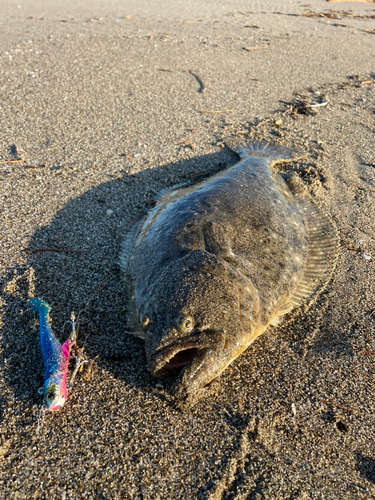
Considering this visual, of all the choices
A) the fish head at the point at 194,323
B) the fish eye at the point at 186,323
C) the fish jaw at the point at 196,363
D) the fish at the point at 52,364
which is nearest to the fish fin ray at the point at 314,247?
the fish head at the point at 194,323

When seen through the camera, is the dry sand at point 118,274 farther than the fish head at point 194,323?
No

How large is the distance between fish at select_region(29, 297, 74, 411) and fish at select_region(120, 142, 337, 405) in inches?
20.7

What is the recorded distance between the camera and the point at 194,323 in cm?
224

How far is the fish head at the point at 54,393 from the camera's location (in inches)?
84.0

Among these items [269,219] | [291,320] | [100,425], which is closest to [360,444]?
[291,320]

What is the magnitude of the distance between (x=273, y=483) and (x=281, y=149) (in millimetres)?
3975

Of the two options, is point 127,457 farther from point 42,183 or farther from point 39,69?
point 39,69

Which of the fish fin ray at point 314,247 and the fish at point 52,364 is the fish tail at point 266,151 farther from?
the fish at point 52,364

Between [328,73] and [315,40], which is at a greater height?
[315,40]

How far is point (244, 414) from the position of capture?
2324mm

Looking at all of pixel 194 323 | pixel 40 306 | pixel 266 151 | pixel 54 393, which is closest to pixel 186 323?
pixel 194 323

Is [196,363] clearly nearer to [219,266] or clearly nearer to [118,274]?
[219,266]

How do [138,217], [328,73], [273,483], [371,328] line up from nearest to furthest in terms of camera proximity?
[273,483] → [371,328] → [138,217] → [328,73]

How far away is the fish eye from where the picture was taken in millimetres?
2217
